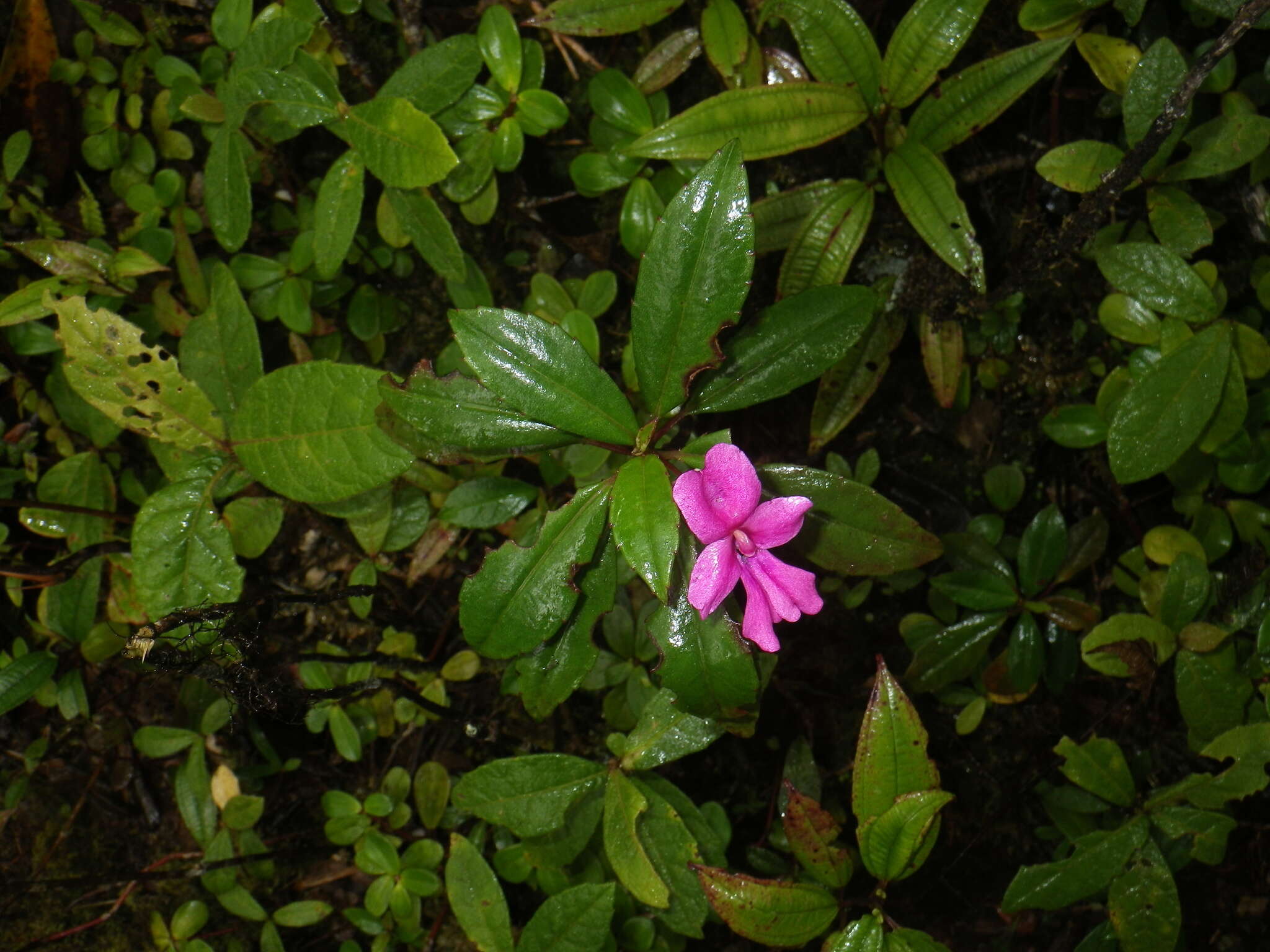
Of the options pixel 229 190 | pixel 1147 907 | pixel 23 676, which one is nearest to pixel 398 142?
pixel 229 190

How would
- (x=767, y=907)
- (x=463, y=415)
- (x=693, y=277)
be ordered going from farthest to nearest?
(x=767, y=907) → (x=463, y=415) → (x=693, y=277)

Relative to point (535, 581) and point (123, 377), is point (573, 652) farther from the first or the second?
point (123, 377)

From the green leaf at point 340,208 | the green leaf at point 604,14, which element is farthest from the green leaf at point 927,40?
the green leaf at point 340,208

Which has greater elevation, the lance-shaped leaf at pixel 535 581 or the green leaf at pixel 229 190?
the green leaf at pixel 229 190

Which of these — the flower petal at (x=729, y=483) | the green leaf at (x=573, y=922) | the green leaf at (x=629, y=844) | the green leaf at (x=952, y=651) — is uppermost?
the flower petal at (x=729, y=483)

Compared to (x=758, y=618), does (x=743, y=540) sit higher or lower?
higher

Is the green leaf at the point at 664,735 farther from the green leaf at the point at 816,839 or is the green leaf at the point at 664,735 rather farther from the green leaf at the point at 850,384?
the green leaf at the point at 850,384

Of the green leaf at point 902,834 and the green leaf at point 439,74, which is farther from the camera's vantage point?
the green leaf at point 439,74
